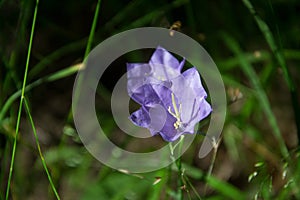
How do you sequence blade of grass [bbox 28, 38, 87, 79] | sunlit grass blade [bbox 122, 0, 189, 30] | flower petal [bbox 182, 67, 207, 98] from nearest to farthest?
flower petal [bbox 182, 67, 207, 98] < sunlit grass blade [bbox 122, 0, 189, 30] < blade of grass [bbox 28, 38, 87, 79]

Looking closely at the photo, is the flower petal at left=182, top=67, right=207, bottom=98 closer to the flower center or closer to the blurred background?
the flower center

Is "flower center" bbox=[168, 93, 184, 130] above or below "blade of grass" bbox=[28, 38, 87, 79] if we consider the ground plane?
above

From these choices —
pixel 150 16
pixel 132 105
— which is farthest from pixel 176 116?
pixel 132 105

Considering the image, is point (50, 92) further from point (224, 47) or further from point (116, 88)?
point (224, 47)

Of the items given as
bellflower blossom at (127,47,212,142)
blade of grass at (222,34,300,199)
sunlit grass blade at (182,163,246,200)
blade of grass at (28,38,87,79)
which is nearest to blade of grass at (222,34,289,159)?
blade of grass at (222,34,300,199)

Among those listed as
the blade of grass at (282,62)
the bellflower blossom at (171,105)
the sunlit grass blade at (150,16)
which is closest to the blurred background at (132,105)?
the sunlit grass blade at (150,16)

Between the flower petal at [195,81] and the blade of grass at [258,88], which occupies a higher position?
the flower petal at [195,81]

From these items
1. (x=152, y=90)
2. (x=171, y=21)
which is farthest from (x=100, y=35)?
(x=152, y=90)

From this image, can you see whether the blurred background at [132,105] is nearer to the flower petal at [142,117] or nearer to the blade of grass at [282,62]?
the blade of grass at [282,62]

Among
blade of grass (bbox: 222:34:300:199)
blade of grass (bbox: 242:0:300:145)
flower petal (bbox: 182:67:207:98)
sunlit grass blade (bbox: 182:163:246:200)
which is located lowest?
sunlit grass blade (bbox: 182:163:246:200)
